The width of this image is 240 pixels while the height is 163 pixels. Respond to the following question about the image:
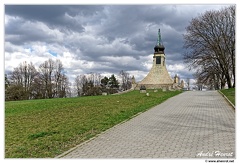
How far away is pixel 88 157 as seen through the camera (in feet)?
18.1

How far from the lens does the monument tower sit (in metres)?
50.7

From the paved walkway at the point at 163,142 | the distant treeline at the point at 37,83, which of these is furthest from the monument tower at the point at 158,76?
the paved walkway at the point at 163,142

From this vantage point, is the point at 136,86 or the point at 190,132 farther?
the point at 136,86

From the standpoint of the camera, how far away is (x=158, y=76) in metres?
53.2

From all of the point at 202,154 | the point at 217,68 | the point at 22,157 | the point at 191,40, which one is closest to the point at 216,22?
the point at 191,40

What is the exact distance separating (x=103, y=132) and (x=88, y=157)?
8.34 ft

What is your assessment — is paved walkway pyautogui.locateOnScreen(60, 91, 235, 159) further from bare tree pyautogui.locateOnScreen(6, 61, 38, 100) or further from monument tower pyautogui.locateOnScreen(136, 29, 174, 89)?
monument tower pyautogui.locateOnScreen(136, 29, 174, 89)

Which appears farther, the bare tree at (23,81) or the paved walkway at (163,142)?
the bare tree at (23,81)

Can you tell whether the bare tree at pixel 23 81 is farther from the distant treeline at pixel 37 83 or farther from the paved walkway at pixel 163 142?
the paved walkway at pixel 163 142

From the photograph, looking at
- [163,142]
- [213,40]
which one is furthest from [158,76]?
[163,142]

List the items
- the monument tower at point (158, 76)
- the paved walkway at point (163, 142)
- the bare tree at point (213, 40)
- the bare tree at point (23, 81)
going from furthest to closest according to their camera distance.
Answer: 1. the monument tower at point (158, 76)
2. the bare tree at point (23, 81)
3. the bare tree at point (213, 40)
4. the paved walkway at point (163, 142)

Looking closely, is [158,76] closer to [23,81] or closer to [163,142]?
[23,81]

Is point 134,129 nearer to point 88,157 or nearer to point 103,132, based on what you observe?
point 103,132

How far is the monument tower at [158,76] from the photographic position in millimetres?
50656
